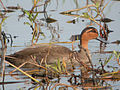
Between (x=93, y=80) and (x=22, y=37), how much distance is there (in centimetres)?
477

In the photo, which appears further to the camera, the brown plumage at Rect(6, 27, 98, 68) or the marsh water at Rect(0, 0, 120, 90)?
the marsh water at Rect(0, 0, 120, 90)

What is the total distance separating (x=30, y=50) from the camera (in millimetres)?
10797

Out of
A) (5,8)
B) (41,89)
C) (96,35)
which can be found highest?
(5,8)

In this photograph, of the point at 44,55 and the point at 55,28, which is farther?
the point at 55,28

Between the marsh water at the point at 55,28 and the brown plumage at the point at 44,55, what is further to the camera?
the marsh water at the point at 55,28

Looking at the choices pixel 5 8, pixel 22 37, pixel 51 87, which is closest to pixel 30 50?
pixel 22 37

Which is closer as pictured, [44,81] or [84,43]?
[44,81]

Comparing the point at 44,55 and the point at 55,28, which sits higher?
the point at 55,28

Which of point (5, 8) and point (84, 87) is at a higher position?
point (5, 8)

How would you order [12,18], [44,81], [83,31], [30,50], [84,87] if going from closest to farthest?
[84,87]
[44,81]
[30,50]
[83,31]
[12,18]

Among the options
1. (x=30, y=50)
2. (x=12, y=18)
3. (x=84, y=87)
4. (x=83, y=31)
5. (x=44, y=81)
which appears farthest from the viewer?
(x=12, y=18)

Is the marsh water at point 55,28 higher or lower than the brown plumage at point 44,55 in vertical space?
higher

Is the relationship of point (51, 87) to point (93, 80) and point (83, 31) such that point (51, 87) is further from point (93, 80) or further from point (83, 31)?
point (83, 31)

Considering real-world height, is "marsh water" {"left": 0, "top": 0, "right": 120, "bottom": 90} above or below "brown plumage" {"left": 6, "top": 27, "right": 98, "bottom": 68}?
above
